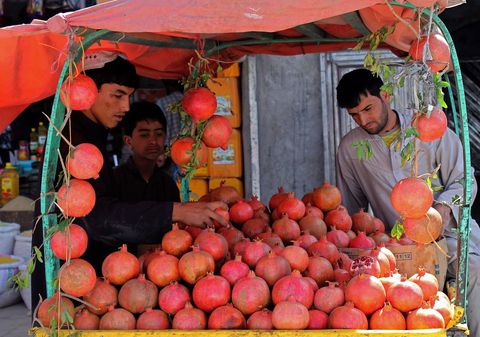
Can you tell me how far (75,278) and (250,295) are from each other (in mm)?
681

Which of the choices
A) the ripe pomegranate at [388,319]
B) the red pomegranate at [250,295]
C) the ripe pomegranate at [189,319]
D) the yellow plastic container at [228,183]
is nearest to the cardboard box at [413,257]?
the ripe pomegranate at [388,319]

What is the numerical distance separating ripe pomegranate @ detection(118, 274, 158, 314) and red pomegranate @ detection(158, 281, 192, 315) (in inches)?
1.6

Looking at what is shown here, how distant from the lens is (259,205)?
128 inches

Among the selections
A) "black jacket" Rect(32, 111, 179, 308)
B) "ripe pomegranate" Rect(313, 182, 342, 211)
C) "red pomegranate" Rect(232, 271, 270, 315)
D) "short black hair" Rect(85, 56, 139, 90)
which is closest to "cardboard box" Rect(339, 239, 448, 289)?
"ripe pomegranate" Rect(313, 182, 342, 211)

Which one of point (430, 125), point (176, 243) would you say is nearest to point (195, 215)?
point (176, 243)

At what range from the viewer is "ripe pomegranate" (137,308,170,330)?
2367mm

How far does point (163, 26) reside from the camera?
2238 mm

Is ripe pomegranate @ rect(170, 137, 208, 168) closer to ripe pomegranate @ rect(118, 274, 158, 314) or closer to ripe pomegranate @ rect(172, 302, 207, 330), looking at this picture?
ripe pomegranate @ rect(118, 274, 158, 314)

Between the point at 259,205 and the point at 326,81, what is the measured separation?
2.60m

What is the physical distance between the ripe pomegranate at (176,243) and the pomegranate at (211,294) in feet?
0.92

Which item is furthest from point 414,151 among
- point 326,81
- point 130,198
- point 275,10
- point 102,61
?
point 326,81

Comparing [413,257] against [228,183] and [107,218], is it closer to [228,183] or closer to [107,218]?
[107,218]

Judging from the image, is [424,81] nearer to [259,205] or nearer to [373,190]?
[259,205]

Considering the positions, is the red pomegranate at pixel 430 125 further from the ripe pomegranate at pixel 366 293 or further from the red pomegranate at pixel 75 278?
the red pomegranate at pixel 75 278
